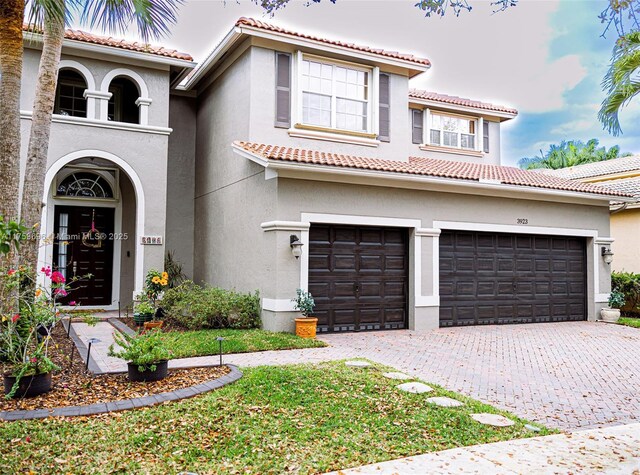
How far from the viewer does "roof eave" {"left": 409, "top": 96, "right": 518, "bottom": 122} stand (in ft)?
60.7

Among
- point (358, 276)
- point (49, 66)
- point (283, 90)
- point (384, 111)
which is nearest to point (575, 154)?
point (384, 111)

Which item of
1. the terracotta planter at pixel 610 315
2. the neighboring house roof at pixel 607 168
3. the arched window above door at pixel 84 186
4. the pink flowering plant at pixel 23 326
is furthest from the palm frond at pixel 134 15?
the neighboring house roof at pixel 607 168

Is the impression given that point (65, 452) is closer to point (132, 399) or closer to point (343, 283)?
point (132, 399)

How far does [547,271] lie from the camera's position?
1498cm

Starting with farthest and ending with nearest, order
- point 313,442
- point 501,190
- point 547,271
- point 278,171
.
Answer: point 547,271 → point 501,190 → point 278,171 → point 313,442

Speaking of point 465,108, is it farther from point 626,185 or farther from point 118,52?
point 118,52

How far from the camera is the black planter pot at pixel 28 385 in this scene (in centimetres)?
610

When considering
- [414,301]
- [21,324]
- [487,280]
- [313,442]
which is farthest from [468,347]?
[21,324]

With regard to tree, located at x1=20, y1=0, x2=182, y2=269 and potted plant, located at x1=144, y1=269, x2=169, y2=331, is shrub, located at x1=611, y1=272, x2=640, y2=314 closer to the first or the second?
potted plant, located at x1=144, y1=269, x2=169, y2=331

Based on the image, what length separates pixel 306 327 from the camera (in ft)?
36.1

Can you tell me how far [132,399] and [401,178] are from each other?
8.15 meters

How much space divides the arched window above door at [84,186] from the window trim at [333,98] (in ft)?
20.6

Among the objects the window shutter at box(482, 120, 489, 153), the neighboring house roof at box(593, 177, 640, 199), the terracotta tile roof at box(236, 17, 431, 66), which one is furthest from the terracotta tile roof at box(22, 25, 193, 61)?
the neighboring house roof at box(593, 177, 640, 199)

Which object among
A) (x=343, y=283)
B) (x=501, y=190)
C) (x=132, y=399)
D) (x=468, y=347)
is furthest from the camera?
(x=501, y=190)
